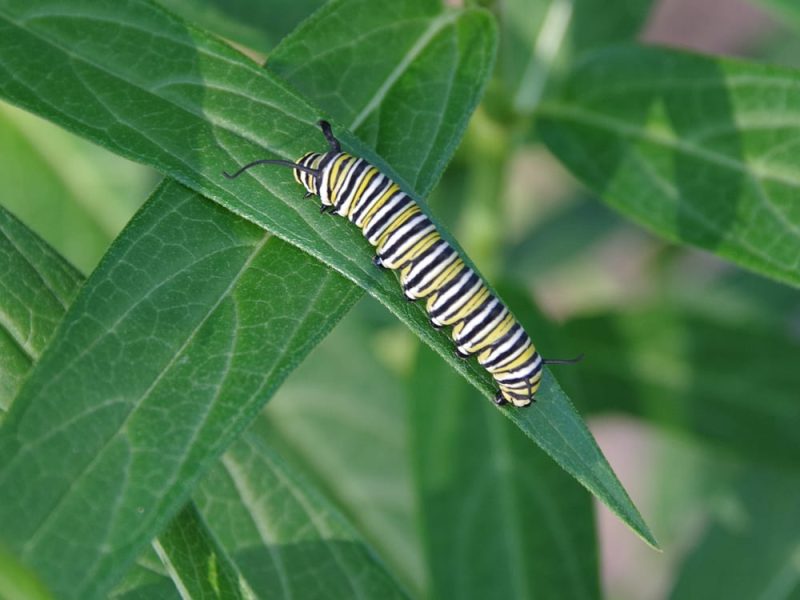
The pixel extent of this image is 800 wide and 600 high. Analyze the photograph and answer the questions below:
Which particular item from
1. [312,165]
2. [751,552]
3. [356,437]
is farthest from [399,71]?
[751,552]

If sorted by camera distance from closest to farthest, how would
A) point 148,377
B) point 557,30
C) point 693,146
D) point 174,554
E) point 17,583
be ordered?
point 17,583
point 148,377
point 174,554
point 693,146
point 557,30

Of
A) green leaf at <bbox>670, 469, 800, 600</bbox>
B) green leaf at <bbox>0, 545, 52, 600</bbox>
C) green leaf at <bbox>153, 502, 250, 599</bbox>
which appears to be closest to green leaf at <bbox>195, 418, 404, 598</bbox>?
green leaf at <bbox>153, 502, 250, 599</bbox>

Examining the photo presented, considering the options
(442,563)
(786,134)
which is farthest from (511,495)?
(786,134)

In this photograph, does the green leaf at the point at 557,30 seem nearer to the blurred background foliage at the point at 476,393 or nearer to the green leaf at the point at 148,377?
the blurred background foliage at the point at 476,393

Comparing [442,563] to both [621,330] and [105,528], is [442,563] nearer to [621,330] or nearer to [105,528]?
[621,330]

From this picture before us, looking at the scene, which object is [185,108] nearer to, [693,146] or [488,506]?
[693,146]
